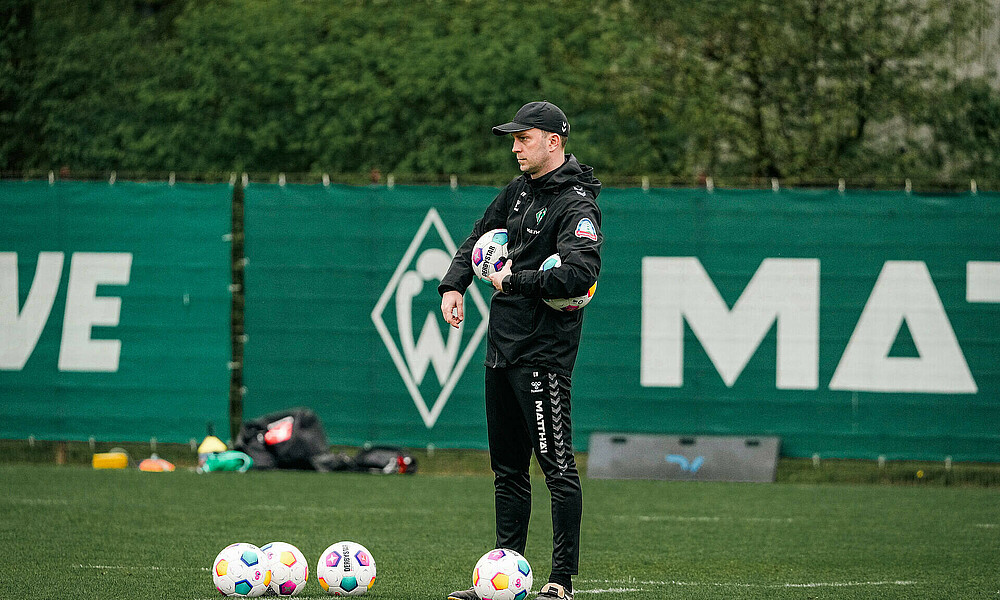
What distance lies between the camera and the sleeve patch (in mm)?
5574

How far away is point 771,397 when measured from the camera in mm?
12008

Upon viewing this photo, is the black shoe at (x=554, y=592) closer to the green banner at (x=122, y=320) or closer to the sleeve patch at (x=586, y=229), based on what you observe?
the sleeve patch at (x=586, y=229)

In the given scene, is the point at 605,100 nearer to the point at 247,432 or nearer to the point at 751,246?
the point at 751,246

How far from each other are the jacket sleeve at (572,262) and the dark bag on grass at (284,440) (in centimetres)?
679

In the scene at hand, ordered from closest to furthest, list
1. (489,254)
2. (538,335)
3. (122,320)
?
1. (538,335)
2. (489,254)
3. (122,320)

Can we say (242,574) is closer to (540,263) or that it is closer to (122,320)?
(540,263)

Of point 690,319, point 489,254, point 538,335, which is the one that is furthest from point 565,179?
point 690,319

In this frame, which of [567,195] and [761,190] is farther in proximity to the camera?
[761,190]

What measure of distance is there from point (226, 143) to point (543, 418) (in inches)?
533

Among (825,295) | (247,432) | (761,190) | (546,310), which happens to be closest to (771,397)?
(825,295)

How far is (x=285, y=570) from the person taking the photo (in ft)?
19.2

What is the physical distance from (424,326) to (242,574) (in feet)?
22.0

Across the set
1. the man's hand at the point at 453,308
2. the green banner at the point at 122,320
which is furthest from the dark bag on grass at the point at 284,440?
the man's hand at the point at 453,308

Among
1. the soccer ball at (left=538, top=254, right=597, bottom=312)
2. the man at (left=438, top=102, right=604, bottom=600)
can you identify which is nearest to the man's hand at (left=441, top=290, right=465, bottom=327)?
the man at (left=438, top=102, right=604, bottom=600)
